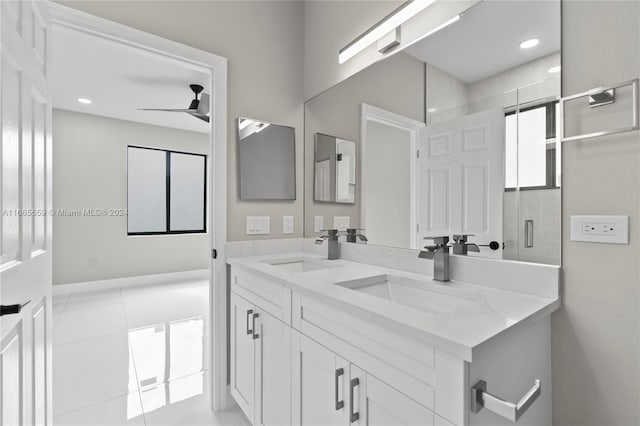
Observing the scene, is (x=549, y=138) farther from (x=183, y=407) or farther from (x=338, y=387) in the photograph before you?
(x=183, y=407)

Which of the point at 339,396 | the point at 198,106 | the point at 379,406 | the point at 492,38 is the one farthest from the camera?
the point at 198,106

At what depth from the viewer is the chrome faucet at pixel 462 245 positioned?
1.19 metres

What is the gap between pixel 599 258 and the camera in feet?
2.97

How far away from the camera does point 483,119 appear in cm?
117

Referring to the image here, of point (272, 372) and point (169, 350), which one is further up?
point (272, 372)

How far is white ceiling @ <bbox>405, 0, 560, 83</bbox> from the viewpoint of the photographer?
102 cm

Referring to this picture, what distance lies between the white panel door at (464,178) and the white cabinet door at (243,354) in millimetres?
961

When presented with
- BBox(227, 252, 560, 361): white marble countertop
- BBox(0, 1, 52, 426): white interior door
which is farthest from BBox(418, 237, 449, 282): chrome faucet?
BBox(0, 1, 52, 426): white interior door

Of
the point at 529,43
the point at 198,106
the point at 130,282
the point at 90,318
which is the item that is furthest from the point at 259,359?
the point at 130,282

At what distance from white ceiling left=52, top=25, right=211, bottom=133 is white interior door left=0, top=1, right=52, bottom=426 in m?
1.07

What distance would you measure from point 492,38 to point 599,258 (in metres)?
0.87

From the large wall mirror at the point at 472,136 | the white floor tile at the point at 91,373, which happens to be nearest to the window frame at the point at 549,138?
the large wall mirror at the point at 472,136

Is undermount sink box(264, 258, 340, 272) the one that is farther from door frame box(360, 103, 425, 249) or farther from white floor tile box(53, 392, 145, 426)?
white floor tile box(53, 392, 145, 426)

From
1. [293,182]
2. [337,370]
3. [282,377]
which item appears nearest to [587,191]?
[337,370]
